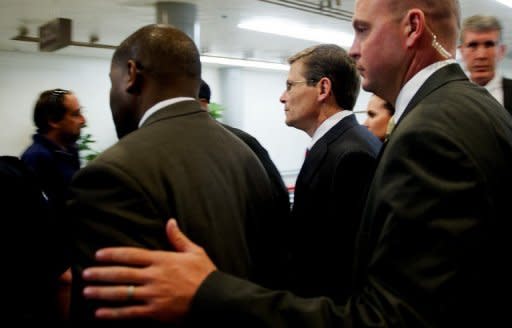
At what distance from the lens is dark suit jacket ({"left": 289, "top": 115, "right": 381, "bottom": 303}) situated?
73.0 inches

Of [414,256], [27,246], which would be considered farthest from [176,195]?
[27,246]

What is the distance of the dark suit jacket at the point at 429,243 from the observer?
2.66 ft

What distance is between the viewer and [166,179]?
116 cm

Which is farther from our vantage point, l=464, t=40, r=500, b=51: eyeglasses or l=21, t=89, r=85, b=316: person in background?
l=21, t=89, r=85, b=316: person in background

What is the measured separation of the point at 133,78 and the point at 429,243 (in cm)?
93

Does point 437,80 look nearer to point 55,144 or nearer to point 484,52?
point 484,52

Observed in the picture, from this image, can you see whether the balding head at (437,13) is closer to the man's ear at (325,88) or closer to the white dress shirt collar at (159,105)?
the white dress shirt collar at (159,105)

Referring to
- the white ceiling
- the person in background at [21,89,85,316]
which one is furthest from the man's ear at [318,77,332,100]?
the white ceiling

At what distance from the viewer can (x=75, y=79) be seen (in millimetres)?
9039

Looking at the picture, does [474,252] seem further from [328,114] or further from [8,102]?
[8,102]

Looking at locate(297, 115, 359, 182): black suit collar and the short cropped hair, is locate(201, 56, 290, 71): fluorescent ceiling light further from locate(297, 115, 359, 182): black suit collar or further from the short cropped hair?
locate(297, 115, 359, 182): black suit collar

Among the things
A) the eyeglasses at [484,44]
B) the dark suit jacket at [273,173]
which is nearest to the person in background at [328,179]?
the dark suit jacket at [273,173]

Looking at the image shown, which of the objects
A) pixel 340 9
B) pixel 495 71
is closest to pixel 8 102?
pixel 340 9

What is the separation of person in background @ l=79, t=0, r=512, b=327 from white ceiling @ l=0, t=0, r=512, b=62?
543cm
